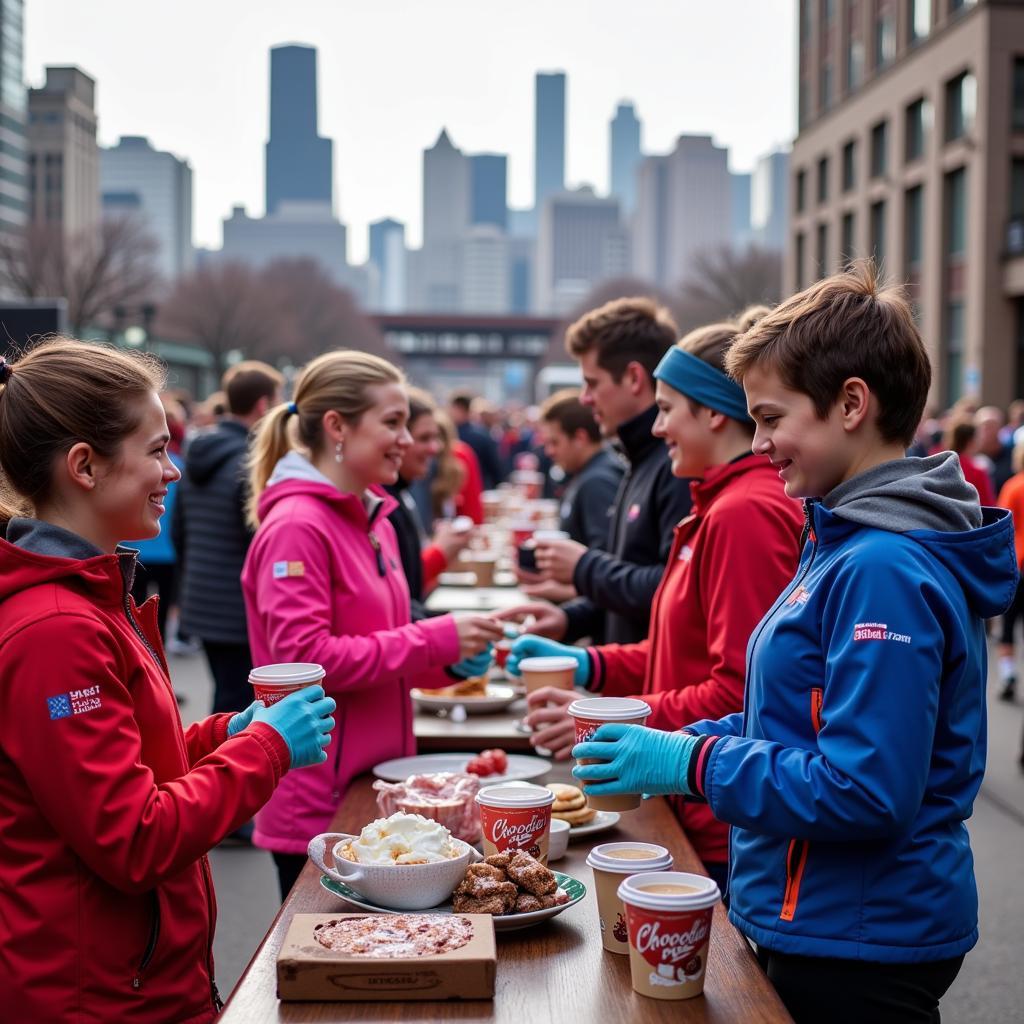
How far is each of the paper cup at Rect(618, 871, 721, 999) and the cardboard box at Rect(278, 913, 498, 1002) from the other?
256 millimetres

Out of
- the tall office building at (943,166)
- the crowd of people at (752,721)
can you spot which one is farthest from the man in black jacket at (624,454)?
the tall office building at (943,166)

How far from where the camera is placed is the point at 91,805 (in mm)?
2275

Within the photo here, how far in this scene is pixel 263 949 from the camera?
2.52m

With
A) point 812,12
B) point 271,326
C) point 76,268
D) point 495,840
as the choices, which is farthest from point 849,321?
point 271,326

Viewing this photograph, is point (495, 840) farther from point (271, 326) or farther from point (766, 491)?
point (271, 326)

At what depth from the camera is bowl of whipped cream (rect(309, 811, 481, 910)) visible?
2562 millimetres

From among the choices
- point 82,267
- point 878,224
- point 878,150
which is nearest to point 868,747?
point 878,224

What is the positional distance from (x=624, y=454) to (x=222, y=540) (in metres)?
3.28

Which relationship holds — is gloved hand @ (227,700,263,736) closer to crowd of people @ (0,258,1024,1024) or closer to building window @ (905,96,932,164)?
crowd of people @ (0,258,1024,1024)

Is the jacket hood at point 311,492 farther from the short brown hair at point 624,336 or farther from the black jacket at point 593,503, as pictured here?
the black jacket at point 593,503

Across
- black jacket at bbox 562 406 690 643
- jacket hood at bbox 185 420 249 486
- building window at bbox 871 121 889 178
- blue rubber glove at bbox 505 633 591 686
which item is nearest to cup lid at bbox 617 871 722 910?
blue rubber glove at bbox 505 633 591 686

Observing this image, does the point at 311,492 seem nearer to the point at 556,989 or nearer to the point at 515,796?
the point at 515,796

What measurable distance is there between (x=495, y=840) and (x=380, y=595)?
1.36 metres

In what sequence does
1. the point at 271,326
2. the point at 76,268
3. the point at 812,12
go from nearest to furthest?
1. the point at 76,268
2. the point at 812,12
3. the point at 271,326
